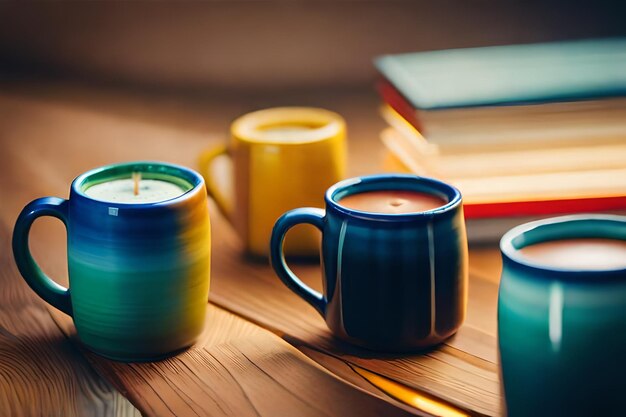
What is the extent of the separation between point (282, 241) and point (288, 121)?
0.23m

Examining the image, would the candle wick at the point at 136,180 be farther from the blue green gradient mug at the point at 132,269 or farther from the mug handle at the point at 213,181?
the mug handle at the point at 213,181

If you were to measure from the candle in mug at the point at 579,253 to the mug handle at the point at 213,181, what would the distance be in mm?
368

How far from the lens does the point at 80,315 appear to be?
0.66 metres

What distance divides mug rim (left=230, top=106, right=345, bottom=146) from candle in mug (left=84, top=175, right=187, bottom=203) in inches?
5.7

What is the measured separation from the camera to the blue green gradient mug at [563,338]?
1.64 feet

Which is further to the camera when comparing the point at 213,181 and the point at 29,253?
the point at 213,181

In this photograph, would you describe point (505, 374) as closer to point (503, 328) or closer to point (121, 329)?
point (503, 328)

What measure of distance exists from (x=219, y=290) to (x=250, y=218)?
0.08 metres

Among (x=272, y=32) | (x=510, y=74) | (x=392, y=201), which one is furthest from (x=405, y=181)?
(x=272, y=32)

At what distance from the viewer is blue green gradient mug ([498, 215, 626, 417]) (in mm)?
500

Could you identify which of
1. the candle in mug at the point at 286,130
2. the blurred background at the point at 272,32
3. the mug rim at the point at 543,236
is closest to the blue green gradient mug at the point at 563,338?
the mug rim at the point at 543,236

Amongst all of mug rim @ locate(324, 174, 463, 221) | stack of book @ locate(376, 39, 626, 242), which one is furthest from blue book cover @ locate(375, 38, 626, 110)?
mug rim @ locate(324, 174, 463, 221)

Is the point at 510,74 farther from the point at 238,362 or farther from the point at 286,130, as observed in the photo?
the point at 238,362

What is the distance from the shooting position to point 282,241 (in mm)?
687
